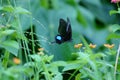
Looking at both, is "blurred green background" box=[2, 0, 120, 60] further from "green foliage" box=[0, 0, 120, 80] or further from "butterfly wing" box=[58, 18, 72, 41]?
"butterfly wing" box=[58, 18, 72, 41]

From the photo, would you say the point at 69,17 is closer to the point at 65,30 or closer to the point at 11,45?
the point at 65,30

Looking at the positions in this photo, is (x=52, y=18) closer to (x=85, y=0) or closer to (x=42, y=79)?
(x=85, y=0)

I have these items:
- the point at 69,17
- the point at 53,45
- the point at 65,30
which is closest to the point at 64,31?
the point at 65,30

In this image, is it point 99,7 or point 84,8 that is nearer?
point 84,8

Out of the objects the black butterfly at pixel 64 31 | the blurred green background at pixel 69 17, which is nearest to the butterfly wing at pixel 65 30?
the black butterfly at pixel 64 31

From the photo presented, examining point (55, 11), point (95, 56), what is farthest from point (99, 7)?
point (95, 56)

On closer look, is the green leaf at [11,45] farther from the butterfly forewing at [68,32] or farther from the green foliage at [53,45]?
the butterfly forewing at [68,32]
